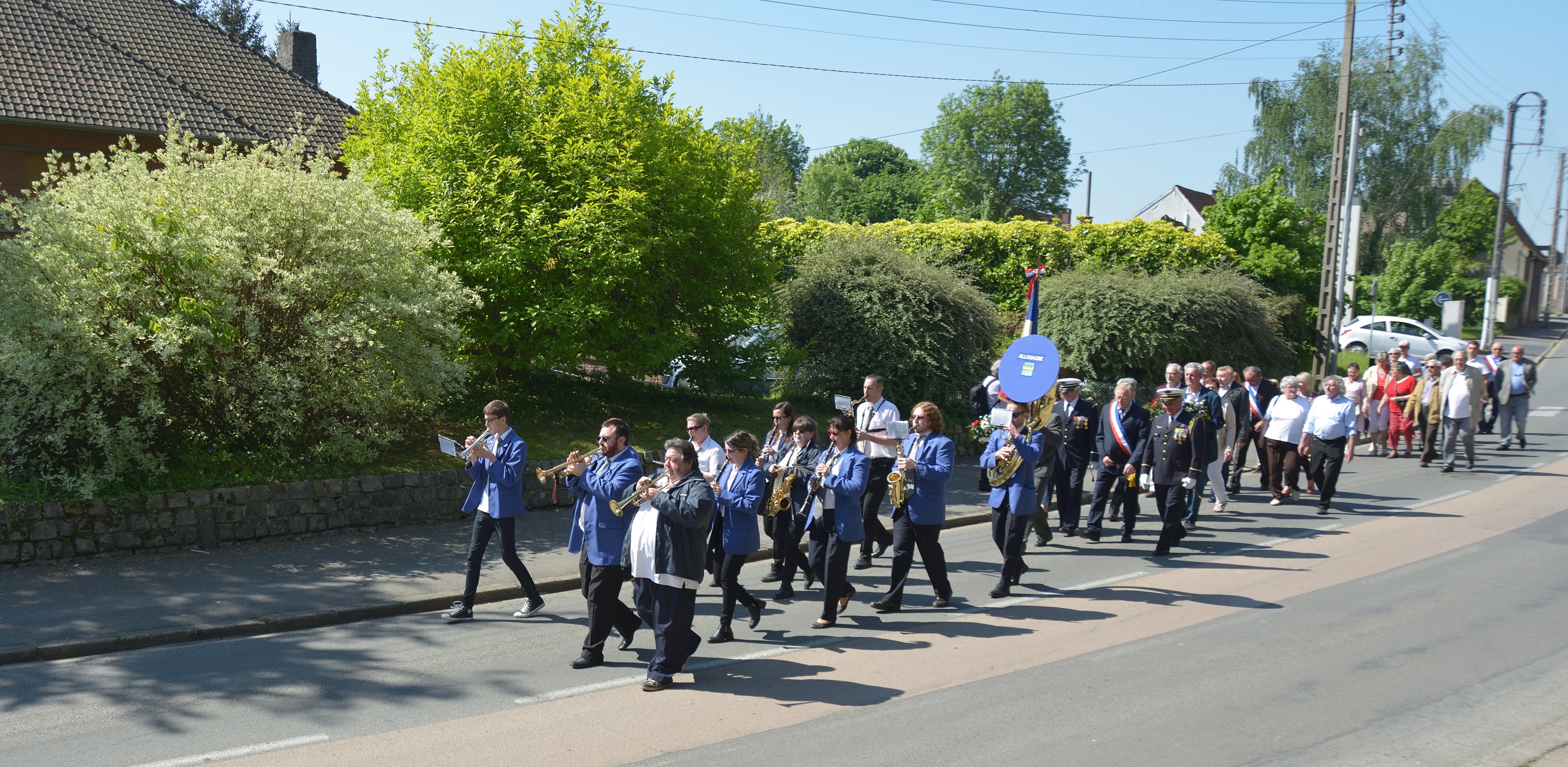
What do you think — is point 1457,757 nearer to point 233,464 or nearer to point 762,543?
point 762,543

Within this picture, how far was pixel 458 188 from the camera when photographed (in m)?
13.3

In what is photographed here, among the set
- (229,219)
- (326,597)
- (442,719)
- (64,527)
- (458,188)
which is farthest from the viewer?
(458,188)

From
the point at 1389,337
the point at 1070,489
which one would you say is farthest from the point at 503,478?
the point at 1389,337

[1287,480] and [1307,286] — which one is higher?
[1307,286]

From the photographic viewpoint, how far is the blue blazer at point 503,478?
7.98 meters

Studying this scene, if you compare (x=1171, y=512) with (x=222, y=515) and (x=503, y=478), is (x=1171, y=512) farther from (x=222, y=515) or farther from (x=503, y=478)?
(x=222, y=515)

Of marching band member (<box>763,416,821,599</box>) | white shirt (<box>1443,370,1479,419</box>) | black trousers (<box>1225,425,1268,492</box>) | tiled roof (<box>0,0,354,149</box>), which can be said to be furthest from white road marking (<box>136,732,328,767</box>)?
white shirt (<box>1443,370,1479,419</box>)

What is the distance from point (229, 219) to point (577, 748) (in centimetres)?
742

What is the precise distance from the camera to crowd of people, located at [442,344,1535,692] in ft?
21.8

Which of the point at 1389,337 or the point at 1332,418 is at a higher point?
the point at 1389,337

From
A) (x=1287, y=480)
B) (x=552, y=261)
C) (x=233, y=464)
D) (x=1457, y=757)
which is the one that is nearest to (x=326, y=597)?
(x=233, y=464)

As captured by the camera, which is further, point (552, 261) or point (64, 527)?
point (552, 261)

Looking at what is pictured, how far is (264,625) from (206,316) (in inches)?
139

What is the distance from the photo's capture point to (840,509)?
7.93 metres
